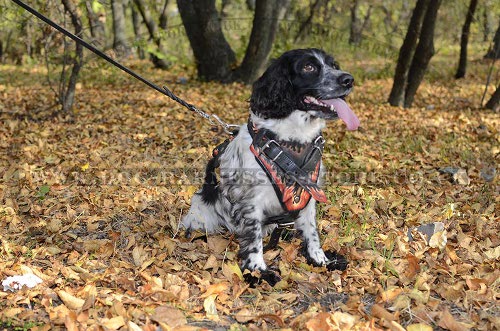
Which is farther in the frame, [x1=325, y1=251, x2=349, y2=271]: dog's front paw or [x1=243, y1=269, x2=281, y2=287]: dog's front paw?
[x1=325, y1=251, x2=349, y2=271]: dog's front paw

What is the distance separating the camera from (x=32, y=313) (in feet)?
11.0

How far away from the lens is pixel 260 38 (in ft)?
41.3

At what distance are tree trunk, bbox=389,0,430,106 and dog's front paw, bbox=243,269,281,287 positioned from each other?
26.9 feet

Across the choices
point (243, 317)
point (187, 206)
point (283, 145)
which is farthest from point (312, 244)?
point (187, 206)

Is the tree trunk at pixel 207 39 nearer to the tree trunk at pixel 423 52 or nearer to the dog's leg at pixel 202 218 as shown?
the tree trunk at pixel 423 52

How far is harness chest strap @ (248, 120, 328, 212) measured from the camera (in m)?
4.02

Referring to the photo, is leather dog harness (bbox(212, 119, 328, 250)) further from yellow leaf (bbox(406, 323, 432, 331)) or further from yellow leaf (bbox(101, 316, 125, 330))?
yellow leaf (bbox(101, 316, 125, 330))

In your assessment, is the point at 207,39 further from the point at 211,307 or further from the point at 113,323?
the point at 113,323

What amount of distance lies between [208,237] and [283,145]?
1.30 metres

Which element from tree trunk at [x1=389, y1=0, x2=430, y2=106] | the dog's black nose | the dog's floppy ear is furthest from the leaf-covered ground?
tree trunk at [x1=389, y1=0, x2=430, y2=106]

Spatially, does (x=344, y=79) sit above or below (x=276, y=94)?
above

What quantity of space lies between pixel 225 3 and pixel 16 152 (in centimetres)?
1760

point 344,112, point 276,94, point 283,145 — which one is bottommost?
point 283,145

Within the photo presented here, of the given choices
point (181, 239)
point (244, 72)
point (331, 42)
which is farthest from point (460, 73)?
point (181, 239)
